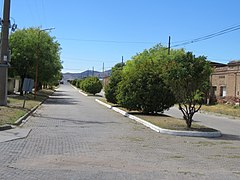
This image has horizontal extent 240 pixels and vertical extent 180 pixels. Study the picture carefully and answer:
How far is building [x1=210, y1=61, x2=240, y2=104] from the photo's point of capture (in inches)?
1950

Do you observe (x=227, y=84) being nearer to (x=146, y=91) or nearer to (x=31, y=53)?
(x=31, y=53)

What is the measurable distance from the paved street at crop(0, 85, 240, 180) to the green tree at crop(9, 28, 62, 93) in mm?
28952

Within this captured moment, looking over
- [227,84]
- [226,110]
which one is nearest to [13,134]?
[226,110]

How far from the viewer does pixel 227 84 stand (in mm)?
52406

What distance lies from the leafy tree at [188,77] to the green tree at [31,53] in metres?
27.9

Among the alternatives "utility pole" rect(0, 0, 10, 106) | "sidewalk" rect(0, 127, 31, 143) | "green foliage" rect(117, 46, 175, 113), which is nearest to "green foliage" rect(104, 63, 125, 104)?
"green foliage" rect(117, 46, 175, 113)

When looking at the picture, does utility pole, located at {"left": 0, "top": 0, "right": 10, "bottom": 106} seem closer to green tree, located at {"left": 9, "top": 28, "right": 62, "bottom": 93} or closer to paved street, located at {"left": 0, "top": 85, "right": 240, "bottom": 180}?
paved street, located at {"left": 0, "top": 85, "right": 240, "bottom": 180}

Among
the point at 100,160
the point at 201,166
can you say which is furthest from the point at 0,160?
the point at 201,166

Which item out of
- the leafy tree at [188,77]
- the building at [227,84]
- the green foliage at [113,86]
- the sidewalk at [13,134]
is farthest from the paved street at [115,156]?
the building at [227,84]

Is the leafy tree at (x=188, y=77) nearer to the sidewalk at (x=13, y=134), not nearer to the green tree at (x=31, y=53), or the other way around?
the sidewalk at (x=13, y=134)

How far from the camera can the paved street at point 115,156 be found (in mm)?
8555

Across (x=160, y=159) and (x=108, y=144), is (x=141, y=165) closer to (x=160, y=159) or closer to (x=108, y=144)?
(x=160, y=159)

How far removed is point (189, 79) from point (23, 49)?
29.5 metres

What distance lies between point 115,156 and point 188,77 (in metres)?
7.98
